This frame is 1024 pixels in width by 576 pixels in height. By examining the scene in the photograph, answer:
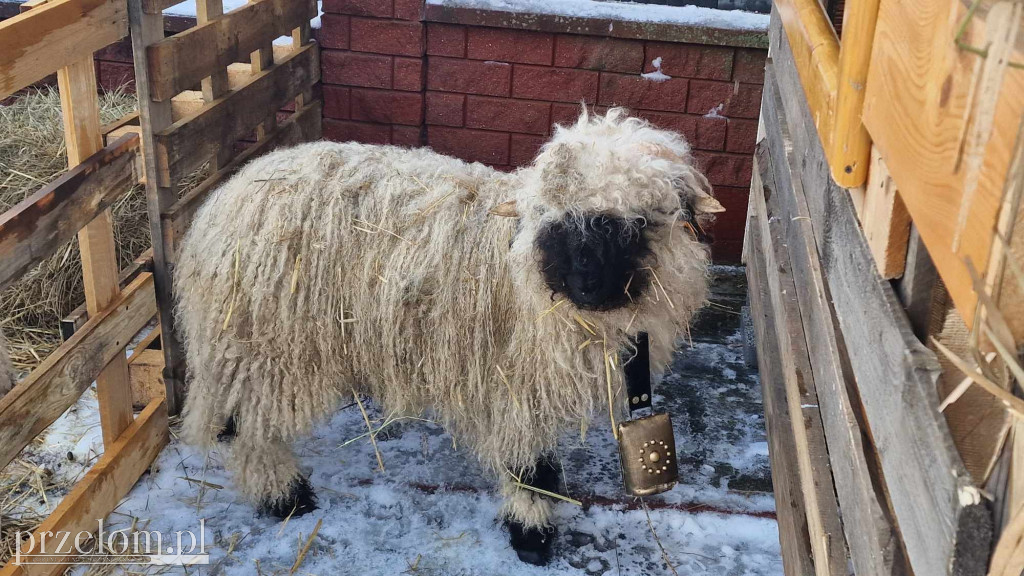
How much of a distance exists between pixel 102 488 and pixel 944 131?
330cm

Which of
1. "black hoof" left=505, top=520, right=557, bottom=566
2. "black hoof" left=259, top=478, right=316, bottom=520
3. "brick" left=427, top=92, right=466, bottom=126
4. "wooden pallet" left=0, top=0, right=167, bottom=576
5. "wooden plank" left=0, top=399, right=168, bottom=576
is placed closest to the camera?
"wooden pallet" left=0, top=0, right=167, bottom=576

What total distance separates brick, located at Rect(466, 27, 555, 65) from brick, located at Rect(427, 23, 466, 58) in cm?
4

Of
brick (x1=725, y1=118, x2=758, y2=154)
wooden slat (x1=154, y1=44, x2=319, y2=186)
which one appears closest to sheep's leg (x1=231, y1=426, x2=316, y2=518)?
wooden slat (x1=154, y1=44, x2=319, y2=186)

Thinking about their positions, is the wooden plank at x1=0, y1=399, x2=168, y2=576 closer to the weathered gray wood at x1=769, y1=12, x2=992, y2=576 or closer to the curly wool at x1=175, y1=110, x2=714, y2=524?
the curly wool at x1=175, y1=110, x2=714, y2=524

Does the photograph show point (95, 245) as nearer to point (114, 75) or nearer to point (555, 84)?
point (114, 75)

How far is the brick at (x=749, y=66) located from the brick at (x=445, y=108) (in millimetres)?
1756

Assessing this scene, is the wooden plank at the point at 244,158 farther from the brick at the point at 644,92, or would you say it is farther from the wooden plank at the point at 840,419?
the wooden plank at the point at 840,419

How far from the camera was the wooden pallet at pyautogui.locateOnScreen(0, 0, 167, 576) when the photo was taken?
8.77 feet

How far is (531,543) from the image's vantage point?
3.31m

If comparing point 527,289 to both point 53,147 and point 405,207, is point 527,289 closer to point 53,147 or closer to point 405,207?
point 405,207

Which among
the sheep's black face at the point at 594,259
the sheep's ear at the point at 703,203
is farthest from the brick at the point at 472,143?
the sheep's black face at the point at 594,259

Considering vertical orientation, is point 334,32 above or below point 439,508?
above

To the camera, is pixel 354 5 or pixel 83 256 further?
pixel 354 5

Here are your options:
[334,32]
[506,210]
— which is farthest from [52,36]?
[334,32]
